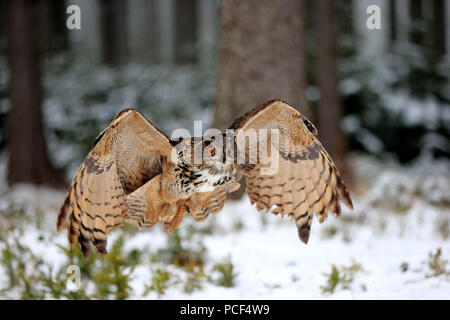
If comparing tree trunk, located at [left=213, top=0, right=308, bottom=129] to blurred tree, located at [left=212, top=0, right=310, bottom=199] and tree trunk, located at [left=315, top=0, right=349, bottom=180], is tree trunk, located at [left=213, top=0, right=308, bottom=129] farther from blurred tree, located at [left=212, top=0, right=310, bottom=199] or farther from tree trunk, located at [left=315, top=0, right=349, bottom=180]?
tree trunk, located at [left=315, top=0, right=349, bottom=180]

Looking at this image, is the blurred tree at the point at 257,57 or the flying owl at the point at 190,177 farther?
the blurred tree at the point at 257,57

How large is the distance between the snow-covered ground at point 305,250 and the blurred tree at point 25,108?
6.03 ft

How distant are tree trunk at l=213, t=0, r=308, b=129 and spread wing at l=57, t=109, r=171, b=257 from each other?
261 cm

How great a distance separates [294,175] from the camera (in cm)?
322

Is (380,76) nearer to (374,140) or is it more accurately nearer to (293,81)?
(374,140)

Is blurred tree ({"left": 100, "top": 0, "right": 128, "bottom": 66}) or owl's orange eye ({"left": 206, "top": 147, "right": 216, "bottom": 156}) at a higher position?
blurred tree ({"left": 100, "top": 0, "right": 128, "bottom": 66})

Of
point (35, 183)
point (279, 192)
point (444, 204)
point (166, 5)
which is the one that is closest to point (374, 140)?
point (444, 204)

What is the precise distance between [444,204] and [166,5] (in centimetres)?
3601

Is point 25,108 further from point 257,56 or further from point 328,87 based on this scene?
point 328,87

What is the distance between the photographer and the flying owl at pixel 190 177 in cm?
291

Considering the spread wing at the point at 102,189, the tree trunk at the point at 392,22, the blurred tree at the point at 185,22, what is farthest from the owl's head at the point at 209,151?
the blurred tree at the point at 185,22

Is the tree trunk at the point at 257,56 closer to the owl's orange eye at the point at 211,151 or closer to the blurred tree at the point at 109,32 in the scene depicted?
the owl's orange eye at the point at 211,151

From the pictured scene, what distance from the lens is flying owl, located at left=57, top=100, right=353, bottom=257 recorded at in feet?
9.55

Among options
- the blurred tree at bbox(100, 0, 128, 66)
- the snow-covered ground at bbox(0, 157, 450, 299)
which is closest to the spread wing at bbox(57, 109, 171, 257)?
the snow-covered ground at bbox(0, 157, 450, 299)
